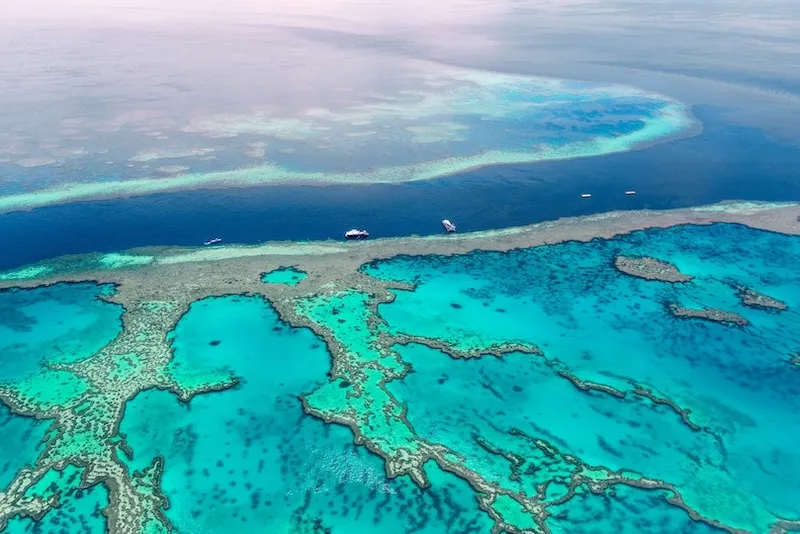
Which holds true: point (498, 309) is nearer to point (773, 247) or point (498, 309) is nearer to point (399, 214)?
point (399, 214)

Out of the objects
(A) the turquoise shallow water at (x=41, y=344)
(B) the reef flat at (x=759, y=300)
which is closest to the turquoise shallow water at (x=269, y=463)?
(A) the turquoise shallow water at (x=41, y=344)

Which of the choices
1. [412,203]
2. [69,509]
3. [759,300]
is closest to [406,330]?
[412,203]

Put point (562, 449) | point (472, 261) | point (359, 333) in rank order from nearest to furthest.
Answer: point (562, 449), point (359, 333), point (472, 261)

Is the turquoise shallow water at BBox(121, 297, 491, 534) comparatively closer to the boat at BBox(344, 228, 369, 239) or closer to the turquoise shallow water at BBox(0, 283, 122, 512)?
the turquoise shallow water at BBox(0, 283, 122, 512)

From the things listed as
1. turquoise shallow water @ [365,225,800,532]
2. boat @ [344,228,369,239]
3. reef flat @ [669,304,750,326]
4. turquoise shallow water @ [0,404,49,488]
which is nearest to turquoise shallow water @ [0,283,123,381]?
turquoise shallow water @ [0,404,49,488]

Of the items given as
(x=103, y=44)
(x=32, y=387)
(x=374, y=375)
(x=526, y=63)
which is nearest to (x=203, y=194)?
(x=32, y=387)

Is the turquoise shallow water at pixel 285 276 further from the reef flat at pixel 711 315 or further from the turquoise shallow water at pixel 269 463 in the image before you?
the reef flat at pixel 711 315

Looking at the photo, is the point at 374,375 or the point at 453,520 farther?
the point at 374,375
